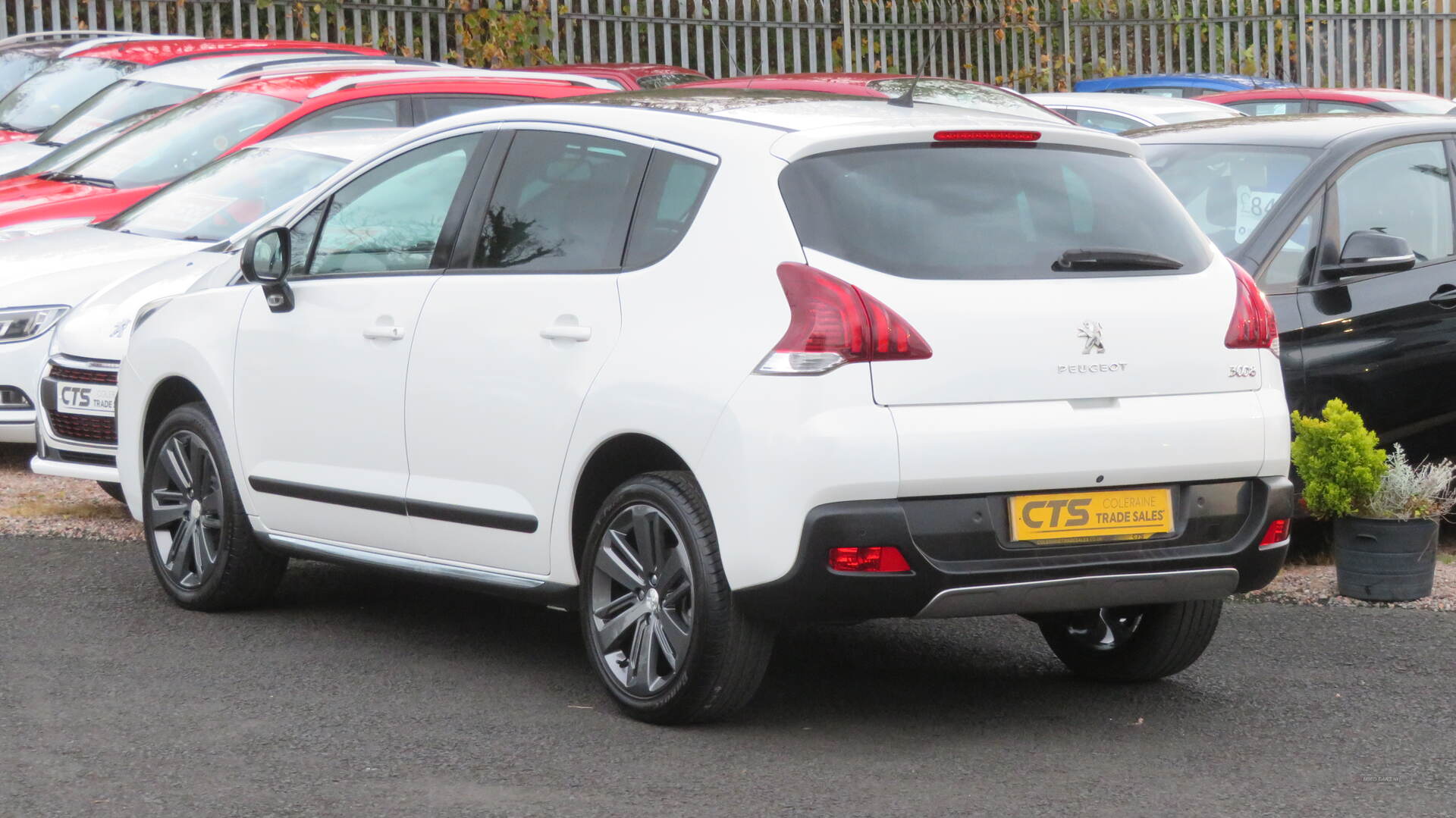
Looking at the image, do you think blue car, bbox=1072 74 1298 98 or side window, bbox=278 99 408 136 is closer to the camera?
side window, bbox=278 99 408 136

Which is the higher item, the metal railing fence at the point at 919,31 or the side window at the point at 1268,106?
the metal railing fence at the point at 919,31

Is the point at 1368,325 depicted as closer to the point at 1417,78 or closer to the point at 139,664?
the point at 139,664

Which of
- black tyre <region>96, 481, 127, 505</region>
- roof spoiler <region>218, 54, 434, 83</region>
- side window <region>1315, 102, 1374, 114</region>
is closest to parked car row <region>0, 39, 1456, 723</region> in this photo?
black tyre <region>96, 481, 127, 505</region>

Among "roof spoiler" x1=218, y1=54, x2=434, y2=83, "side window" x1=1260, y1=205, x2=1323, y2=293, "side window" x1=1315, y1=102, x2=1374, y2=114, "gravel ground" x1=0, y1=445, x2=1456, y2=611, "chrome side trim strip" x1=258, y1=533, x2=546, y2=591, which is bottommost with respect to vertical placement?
"gravel ground" x1=0, y1=445, x2=1456, y2=611

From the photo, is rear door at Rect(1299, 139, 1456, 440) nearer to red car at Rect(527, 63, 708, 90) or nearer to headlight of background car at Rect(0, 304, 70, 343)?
headlight of background car at Rect(0, 304, 70, 343)

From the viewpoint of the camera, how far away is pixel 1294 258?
7234mm

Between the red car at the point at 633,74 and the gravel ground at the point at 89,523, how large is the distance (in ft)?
14.9

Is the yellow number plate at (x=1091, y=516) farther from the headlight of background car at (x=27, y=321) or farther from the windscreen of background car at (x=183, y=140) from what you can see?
the windscreen of background car at (x=183, y=140)

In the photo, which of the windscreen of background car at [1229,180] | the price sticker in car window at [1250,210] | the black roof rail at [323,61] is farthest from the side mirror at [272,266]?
the black roof rail at [323,61]

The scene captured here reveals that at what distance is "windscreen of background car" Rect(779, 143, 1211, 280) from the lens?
484 cm

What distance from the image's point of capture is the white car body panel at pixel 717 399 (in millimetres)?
4645

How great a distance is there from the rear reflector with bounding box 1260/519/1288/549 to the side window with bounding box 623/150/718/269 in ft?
5.61

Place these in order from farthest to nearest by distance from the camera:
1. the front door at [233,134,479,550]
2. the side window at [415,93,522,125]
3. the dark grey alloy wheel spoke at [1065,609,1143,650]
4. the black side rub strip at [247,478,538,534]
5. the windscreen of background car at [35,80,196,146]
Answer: the windscreen of background car at [35,80,196,146], the side window at [415,93,522,125], the front door at [233,134,479,550], the dark grey alloy wheel spoke at [1065,609,1143,650], the black side rub strip at [247,478,538,534]

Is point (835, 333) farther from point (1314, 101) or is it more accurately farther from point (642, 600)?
point (1314, 101)
